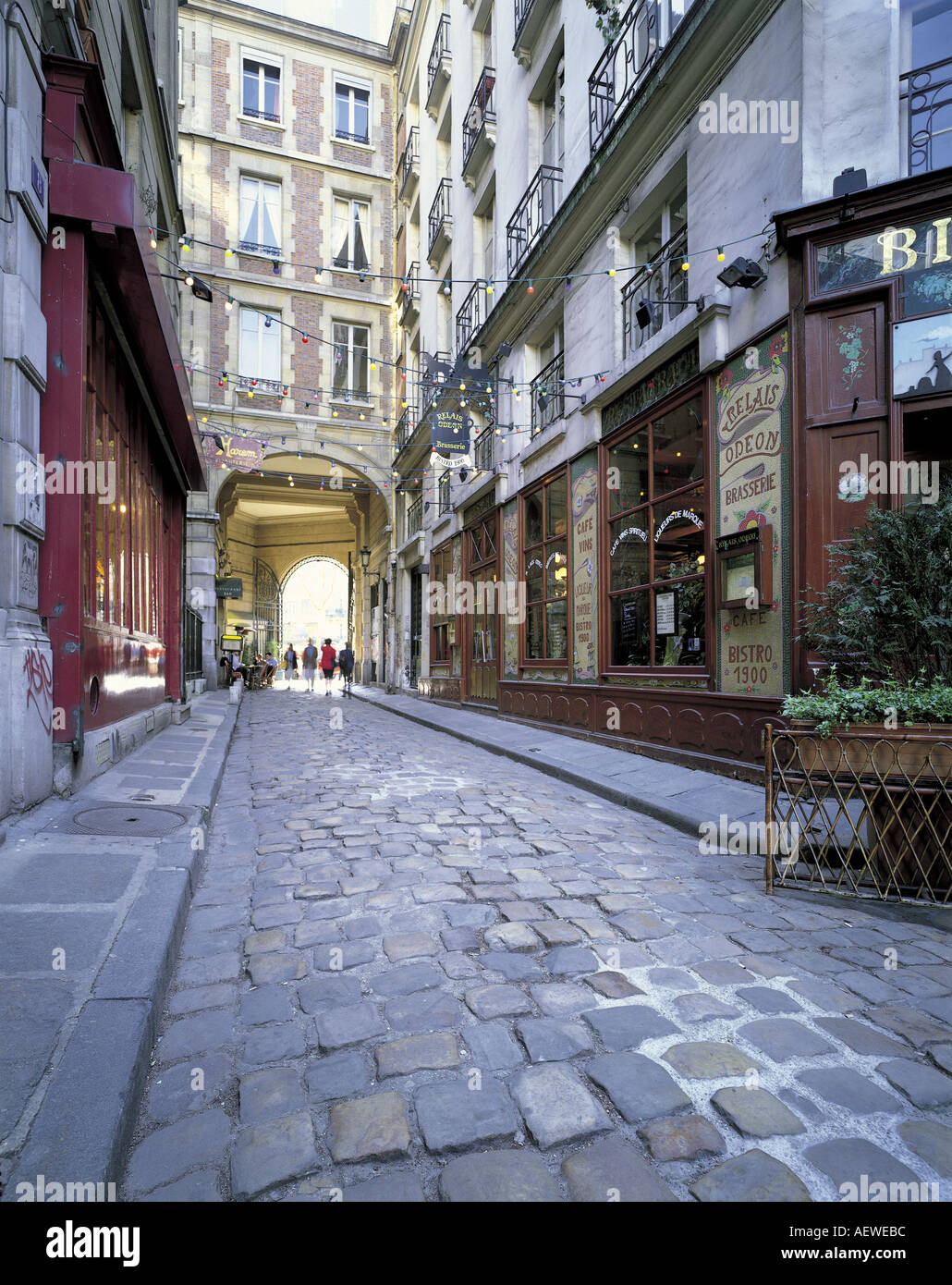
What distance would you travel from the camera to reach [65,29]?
195 inches

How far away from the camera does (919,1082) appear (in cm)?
211

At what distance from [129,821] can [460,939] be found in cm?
238

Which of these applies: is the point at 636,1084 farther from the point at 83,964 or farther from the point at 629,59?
the point at 629,59

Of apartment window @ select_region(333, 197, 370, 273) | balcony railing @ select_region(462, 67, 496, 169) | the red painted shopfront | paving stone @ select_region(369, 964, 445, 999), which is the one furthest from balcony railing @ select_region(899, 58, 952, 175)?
apartment window @ select_region(333, 197, 370, 273)

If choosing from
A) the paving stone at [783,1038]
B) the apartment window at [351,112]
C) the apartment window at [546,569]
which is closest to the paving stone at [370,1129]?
the paving stone at [783,1038]

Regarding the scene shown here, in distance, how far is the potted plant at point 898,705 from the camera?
351 centimetres

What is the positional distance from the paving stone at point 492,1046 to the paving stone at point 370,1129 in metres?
0.30

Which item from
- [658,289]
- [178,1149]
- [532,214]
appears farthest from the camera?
[532,214]

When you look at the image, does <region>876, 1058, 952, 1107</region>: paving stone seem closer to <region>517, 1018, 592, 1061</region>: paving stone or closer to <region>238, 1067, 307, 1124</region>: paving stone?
<region>517, 1018, 592, 1061</region>: paving stone

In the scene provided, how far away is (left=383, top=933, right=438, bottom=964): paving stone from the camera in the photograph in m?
2.91

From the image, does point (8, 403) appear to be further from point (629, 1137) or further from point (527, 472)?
point (527, 472)

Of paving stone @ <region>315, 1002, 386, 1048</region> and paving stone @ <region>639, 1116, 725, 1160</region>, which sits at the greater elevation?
paving stone @ <region>315, 1002, 386, 1048</region>

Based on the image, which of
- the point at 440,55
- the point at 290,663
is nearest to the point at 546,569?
the point at 440,55

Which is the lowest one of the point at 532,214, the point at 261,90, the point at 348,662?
the point at 348,662
